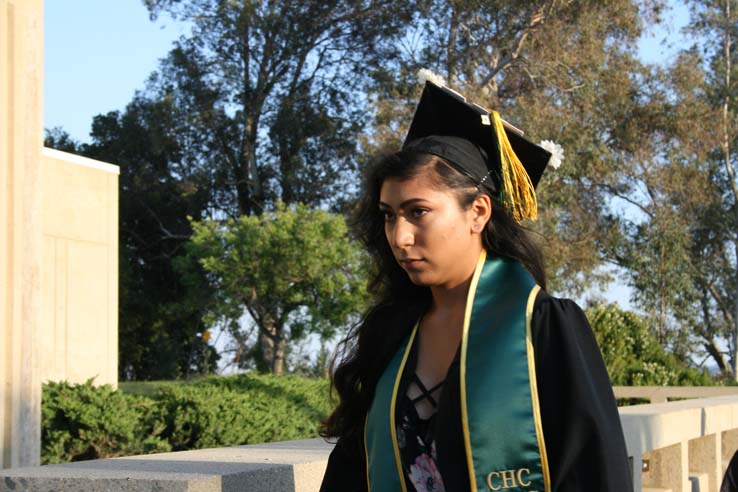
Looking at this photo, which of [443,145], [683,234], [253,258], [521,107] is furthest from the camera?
[683,234]

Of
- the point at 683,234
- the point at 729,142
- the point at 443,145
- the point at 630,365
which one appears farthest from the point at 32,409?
the point at 729,142

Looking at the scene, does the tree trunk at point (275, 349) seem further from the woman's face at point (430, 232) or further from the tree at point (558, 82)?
the woman's face at point (430, 232)

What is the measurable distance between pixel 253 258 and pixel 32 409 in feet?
53.6

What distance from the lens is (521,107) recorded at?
25312 mm

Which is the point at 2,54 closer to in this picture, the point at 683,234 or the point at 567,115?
the point at 567,115

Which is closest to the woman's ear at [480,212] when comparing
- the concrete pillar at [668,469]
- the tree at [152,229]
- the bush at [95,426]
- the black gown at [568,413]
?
the black gown at [568,413]

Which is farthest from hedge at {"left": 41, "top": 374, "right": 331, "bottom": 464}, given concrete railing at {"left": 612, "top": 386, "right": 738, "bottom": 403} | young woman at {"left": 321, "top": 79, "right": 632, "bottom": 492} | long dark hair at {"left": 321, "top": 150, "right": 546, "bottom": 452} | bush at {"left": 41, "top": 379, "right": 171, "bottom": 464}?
young woman at {"left": 321, "top": 79, "right": 632, "bottom": 492}

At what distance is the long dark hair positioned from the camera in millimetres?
2293

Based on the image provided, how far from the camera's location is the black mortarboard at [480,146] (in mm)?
2328

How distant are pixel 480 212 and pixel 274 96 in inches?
1225

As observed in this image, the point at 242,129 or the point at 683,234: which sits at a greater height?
the point at 242,129

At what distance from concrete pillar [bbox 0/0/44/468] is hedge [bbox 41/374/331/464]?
133 cm

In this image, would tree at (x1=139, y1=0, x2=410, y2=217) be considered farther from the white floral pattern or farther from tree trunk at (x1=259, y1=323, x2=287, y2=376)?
the white floral pattern

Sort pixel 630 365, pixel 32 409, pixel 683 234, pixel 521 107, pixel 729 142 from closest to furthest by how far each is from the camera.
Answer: pixel 32 409, pixel 630 365, pixel 521 107, pixel 683 234, pixel 729 142
